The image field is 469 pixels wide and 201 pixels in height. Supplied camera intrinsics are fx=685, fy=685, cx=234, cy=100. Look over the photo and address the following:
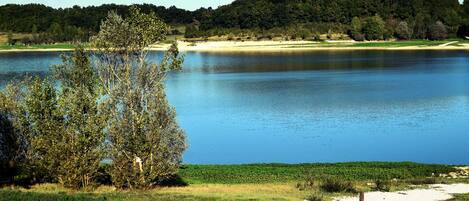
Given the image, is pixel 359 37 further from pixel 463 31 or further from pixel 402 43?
pixel 463 31

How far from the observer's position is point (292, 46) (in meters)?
174

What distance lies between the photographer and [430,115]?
50.6 meters

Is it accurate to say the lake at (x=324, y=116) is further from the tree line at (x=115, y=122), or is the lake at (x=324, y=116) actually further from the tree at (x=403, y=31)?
the tree at (x=403, y=31)

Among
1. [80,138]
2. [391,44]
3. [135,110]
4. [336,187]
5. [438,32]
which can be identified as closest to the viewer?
[336,187]

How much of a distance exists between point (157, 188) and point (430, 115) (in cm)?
2928

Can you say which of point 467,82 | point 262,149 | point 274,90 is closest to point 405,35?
point 467,82

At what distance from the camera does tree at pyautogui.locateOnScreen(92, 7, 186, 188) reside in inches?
1060

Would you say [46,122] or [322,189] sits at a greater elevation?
[46,122]

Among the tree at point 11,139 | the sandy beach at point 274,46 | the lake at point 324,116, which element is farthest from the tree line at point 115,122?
the sandy beach at point 274,46

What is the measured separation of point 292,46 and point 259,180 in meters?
146

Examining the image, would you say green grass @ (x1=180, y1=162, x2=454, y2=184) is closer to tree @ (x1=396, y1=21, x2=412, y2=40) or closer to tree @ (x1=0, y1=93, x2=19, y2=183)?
tree @ (x1=0, y1=93, x2=19, y2=183)

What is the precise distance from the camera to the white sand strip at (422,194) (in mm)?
23281

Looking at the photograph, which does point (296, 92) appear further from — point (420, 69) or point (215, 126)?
point (420, 69)

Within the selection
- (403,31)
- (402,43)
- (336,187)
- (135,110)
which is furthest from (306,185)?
(403,31)
